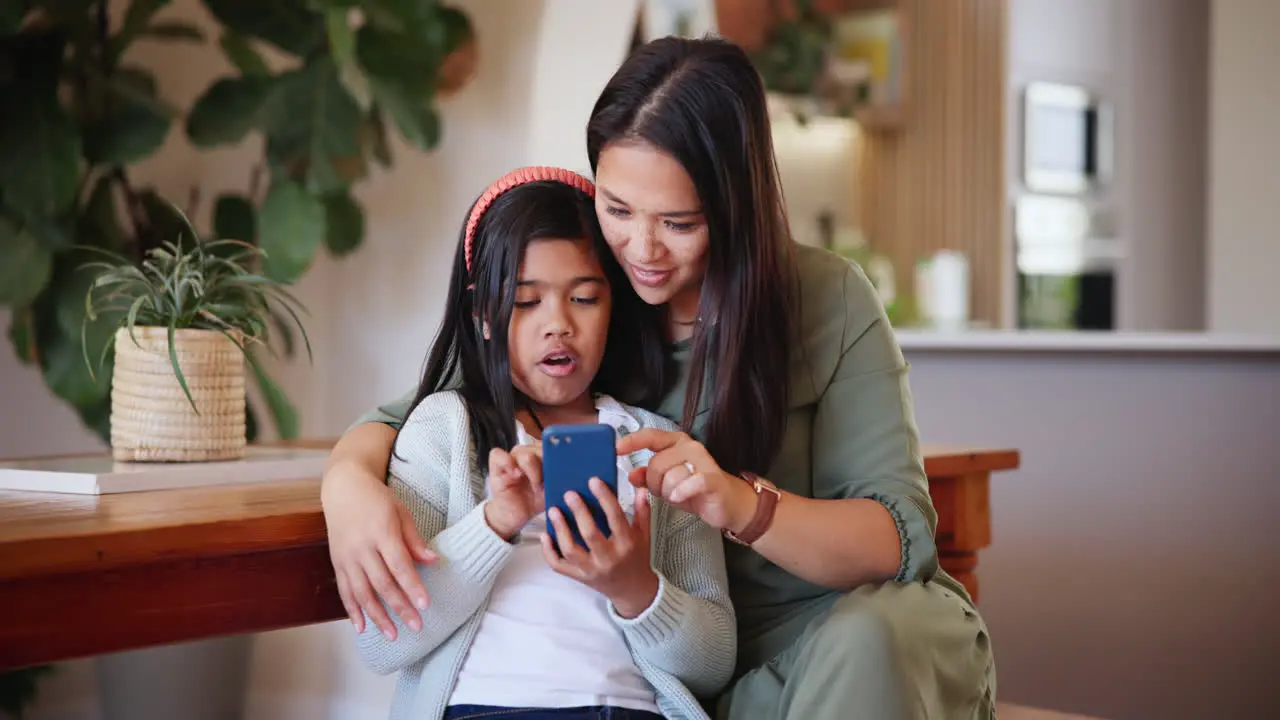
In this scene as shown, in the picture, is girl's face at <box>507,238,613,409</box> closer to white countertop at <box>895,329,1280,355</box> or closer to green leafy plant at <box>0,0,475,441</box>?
green leafy plant at <box>0,0,475,441</box>

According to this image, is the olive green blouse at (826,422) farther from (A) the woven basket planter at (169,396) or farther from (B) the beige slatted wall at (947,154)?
(B) the beige slatted wall at (947,154)

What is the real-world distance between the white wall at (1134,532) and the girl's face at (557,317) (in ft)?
5.63

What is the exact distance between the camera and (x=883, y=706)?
4.00 ft

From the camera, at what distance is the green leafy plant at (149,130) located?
2438 millimetres

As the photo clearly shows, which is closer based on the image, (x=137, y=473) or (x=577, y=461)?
(x=577, y=461)

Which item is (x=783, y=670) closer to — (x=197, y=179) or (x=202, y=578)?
(x=202, y=578)

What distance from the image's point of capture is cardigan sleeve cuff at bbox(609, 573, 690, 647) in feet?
4.15

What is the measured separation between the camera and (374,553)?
3.98 feet

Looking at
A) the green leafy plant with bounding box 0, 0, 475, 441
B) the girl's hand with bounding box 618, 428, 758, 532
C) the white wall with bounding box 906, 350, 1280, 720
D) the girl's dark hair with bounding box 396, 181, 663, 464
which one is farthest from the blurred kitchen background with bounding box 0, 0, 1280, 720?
the girl's hand with bounding box 618, 428, 758, 532

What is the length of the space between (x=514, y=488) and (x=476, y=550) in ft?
0.23

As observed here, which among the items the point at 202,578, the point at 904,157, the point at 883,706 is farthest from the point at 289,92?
the point at 904,157

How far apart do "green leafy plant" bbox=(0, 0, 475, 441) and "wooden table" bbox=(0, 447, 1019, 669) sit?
4.07ft

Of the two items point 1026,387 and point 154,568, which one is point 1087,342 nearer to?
point 1026,387

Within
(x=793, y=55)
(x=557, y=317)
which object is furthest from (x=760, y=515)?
(x=793, y=55)
